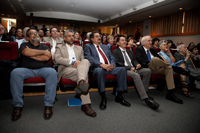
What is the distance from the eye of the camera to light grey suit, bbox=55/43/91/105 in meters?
1.71

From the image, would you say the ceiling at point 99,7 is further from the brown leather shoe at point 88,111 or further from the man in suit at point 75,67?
the brown leather shoe at point 88,111

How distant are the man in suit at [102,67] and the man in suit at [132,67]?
0.52ft

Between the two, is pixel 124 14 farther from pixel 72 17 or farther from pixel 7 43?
pixel 7 43

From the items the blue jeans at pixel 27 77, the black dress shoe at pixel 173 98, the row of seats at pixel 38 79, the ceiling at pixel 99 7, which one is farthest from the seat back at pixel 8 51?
the ceiling at pixel 99 7

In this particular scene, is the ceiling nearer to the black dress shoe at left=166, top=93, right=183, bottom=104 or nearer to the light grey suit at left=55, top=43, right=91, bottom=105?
the black dress shoe at left=166, top=93, right=183, bottom=104

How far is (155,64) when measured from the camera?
2.29 metres

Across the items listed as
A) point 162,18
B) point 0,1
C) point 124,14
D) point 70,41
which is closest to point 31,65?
point 70,41

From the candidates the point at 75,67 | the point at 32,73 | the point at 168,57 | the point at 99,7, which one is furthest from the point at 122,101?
the point at 99,7

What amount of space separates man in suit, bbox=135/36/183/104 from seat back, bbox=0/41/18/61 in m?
2.10

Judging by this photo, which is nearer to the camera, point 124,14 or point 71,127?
point 71,127

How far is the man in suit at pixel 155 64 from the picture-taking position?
2.18 m

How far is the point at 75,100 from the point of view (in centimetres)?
211

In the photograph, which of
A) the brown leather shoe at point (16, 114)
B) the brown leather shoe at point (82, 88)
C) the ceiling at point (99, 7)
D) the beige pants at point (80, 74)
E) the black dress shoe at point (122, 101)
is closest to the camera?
the brown leather shoe at point (16, 114)

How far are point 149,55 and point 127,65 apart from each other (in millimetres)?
584
